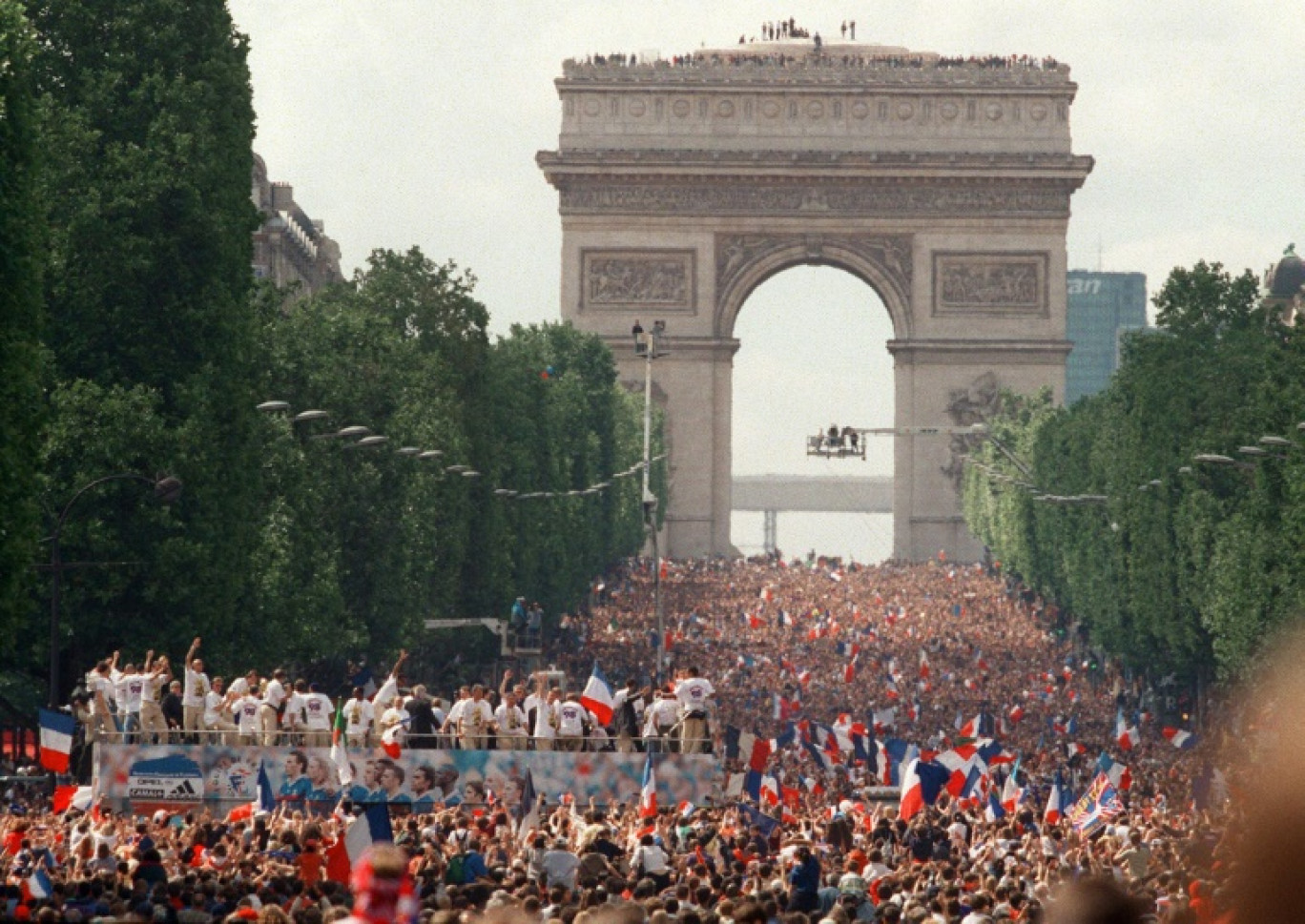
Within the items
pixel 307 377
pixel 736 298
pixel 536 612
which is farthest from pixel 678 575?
pixel 307 377

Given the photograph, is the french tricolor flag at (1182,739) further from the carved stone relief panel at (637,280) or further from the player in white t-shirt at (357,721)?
the carved stone relief panel at (637,280)

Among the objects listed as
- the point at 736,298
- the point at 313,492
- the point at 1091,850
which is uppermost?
the point at 736,298

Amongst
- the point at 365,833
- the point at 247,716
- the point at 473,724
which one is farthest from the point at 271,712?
the point at 365,833

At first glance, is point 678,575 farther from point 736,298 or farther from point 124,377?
point 124,377

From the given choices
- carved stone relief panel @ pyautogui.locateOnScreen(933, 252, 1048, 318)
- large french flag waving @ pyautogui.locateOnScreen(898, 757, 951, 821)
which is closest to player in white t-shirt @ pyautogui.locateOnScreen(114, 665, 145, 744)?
large french flag waving @ pyautogui.locateOnScreen(898, 757, 951, 821)

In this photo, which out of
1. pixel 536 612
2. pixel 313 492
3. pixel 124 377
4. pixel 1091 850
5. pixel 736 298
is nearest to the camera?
pixel 1091 850

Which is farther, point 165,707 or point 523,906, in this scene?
point 165,707

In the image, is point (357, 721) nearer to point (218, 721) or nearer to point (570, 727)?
point (218, 721)
